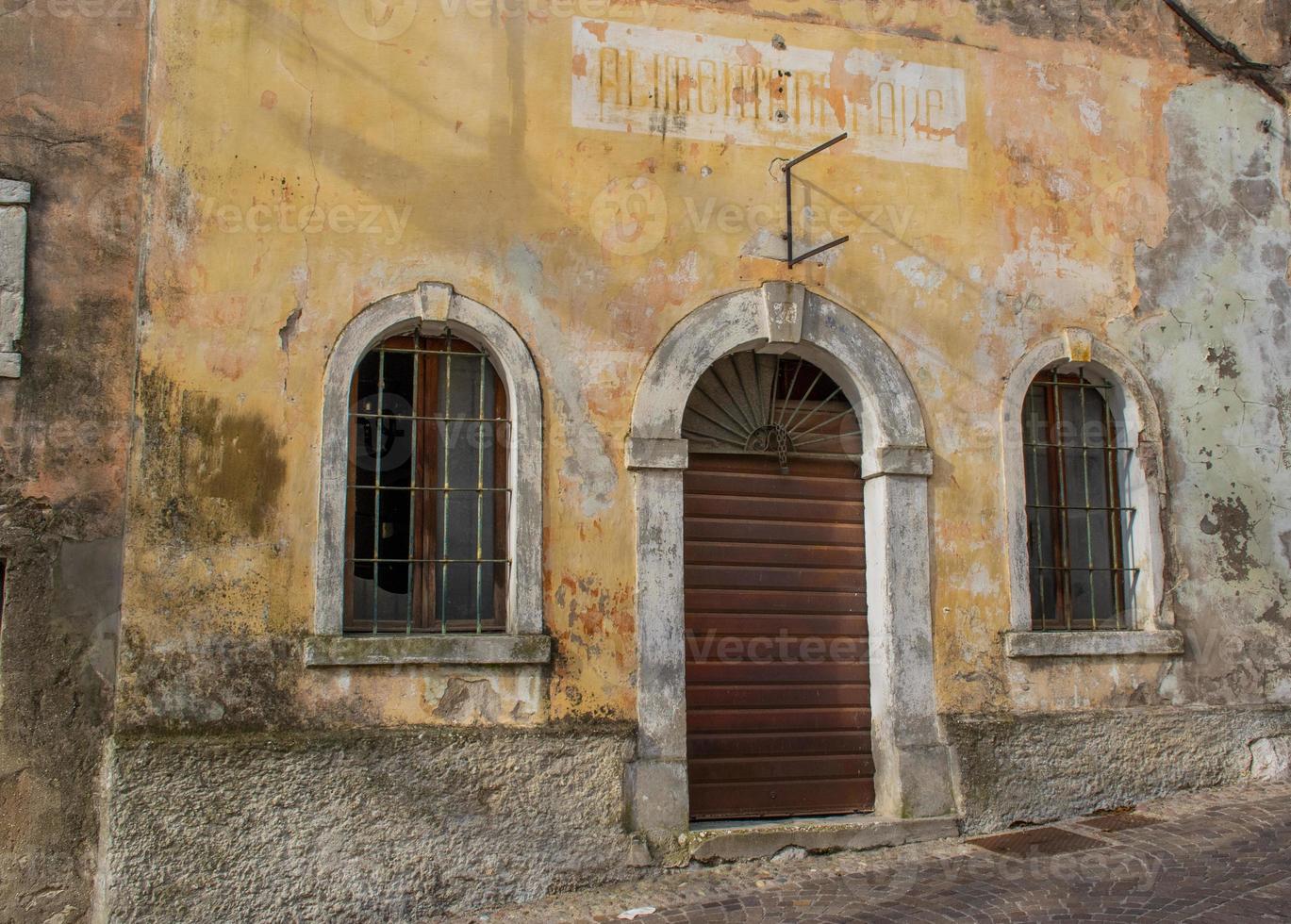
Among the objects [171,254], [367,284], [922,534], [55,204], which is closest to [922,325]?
[922,534]

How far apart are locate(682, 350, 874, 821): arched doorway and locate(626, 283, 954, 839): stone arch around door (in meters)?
0.13

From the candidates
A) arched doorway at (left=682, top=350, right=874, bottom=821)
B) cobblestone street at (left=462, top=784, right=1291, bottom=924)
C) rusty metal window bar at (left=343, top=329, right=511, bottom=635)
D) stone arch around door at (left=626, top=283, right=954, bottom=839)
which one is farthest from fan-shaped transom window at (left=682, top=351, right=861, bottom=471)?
cobblestone street at (left=462, top=784, right=1291, bottom=924)

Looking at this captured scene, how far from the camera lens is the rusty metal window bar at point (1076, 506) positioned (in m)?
7.71

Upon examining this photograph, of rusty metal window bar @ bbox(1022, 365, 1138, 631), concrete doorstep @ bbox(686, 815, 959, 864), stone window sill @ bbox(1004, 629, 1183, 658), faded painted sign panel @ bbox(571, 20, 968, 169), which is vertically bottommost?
concrete doorstep @ bbox(686, 815, 959, 864)

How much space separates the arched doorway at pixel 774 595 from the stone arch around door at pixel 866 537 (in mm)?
130

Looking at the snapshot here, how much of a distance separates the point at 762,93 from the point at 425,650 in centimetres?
379

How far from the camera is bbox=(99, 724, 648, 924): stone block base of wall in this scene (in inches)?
226

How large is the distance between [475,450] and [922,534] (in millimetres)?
2675

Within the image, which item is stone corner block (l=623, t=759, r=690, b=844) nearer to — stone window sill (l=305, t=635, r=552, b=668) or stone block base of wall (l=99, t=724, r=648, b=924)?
stone block base of wall (l=99, t=724, r=648, b=924)

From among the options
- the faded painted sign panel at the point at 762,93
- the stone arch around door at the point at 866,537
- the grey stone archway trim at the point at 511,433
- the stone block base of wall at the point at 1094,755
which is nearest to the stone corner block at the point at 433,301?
the grey stone archway trim at the point at 511,433

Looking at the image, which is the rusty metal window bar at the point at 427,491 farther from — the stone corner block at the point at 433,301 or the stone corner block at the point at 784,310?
the stone corner block at the point at 784,310

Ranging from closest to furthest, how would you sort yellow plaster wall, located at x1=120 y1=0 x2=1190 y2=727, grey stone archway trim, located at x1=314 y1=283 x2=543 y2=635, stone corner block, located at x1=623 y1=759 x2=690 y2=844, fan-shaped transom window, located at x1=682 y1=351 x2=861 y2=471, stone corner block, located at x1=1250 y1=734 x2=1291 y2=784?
yellow plaster wall, located at x1=120 y1=0 x2=1190 y2=727, grey stone archway trim, located at x1=314 y1=283 x2=543 y2=635, stone corner block, located at x1=623 y1=759 x2=690 y2=844, fan-shaped transom window, located at x1=682 y1=351 x2=861 y2=471, stone corner block, located at x1=1250 y1=734 x2=1291 y2=784

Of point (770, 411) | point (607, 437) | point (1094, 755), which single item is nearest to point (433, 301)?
point (607, 437)

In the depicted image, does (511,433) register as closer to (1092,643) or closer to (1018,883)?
(1018,883)
